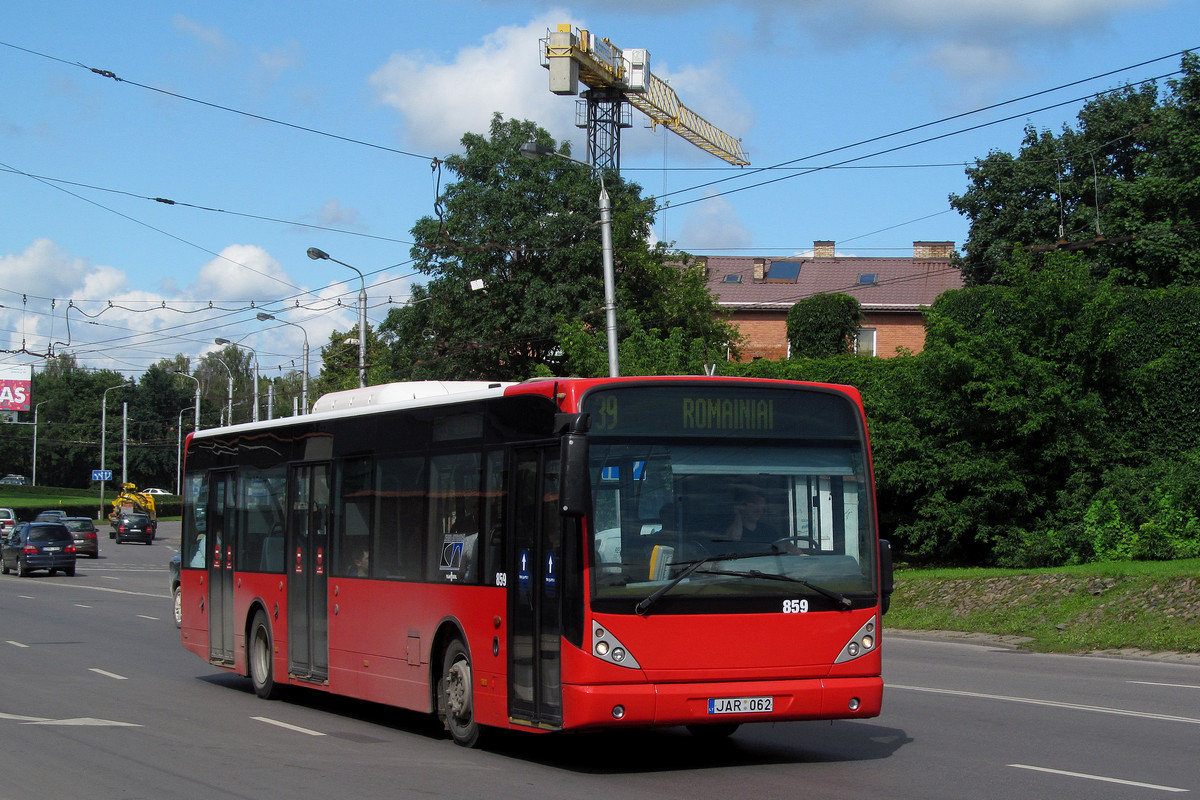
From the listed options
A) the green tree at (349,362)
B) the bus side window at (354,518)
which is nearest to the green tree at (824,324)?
the green tree at (349,362)

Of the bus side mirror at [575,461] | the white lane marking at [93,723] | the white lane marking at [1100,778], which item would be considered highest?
the bus side mirror at [575,461]

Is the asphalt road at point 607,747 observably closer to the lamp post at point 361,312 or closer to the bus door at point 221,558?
the bus door at point 221,558

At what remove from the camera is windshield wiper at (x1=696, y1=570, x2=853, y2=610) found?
891cm

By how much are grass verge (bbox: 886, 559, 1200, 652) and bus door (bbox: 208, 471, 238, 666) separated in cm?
1218

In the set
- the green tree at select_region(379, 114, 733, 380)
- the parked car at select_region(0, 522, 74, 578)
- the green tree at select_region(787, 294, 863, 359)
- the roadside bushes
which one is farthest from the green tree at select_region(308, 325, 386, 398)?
the roadside bushes

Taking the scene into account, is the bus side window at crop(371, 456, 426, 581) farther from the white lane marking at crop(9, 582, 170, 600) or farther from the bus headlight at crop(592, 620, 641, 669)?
the white lane marking at crop(9, 582, 170, 600)

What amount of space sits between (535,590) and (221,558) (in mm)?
7891

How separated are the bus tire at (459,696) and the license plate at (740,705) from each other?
2.20 metres

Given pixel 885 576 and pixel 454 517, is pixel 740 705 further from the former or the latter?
pixel 454 517

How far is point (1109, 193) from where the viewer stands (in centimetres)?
4872

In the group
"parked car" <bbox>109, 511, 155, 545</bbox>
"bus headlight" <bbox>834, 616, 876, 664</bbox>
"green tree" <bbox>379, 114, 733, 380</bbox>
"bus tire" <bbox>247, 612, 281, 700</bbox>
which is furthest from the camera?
"parked car" <bbox>109, 511, 155, 545</bbox>

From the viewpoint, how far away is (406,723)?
12242 millimetres

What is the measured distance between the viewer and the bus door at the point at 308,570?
42.5ft

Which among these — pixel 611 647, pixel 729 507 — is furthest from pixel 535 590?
pixel 729 507
